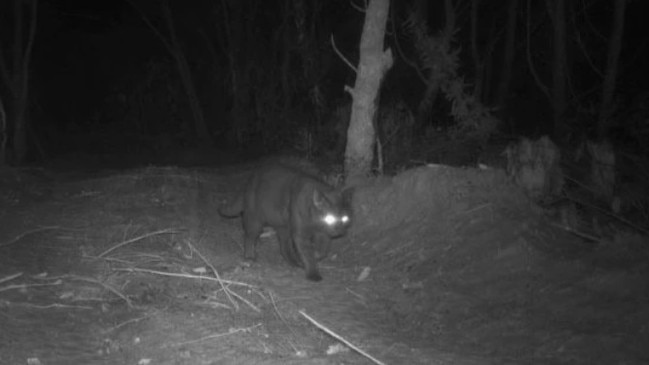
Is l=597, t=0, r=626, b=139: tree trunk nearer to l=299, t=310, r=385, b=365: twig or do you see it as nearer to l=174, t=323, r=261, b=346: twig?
l=299, t=310, r=385, b=365: twig

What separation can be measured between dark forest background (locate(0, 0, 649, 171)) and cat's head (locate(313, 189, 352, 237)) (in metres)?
5.02

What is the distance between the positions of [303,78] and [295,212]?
54.1 ft

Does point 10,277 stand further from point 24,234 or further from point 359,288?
point 359,288

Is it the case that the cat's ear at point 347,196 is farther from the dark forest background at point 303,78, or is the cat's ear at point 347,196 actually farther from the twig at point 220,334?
the dark forest background at point 303,78

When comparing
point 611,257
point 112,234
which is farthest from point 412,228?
point 112,234

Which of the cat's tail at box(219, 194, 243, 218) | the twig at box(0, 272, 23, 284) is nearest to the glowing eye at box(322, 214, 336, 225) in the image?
the cat's tail at box(219, 194, 243, 218)

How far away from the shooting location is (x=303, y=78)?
2523cm

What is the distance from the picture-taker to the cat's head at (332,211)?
8938 millimetres

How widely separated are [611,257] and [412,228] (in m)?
3.28

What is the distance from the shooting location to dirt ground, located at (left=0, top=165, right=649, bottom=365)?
5.87 m

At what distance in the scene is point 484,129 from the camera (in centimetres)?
1503

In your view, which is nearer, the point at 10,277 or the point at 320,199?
the point at 10,277

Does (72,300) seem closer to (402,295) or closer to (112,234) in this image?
(112,234)

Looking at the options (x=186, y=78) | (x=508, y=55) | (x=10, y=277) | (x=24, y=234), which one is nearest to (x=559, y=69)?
(x=508, y=55)
